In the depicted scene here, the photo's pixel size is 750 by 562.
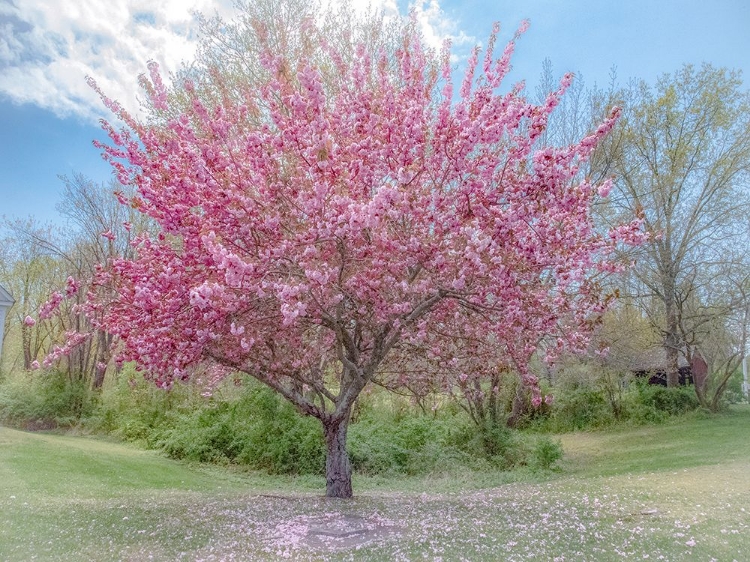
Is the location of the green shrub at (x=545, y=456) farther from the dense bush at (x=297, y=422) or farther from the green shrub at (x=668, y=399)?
the green shrub at (x=668, y=399)

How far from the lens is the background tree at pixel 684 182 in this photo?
21.6 meters

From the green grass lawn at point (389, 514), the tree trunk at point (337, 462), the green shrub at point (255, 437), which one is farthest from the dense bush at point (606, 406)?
the tree trunk at point (337, 462)

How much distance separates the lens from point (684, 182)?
22812 millimetres

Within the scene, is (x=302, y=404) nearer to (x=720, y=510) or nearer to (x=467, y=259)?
(x=467, y=259)

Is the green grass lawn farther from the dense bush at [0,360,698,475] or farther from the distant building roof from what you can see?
the distant building roof

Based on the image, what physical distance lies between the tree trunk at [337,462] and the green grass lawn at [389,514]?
41cm

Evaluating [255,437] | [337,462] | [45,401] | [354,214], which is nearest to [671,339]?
[255,437]

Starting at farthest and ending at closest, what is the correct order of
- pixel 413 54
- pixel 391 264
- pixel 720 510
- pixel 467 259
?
pixel 413 54 < pixel 720 510 < pixel 391 264 < pixel 467 259

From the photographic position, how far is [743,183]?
22266 mm

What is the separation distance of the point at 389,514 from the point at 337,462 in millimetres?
1904

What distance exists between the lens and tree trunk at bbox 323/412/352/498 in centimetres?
980

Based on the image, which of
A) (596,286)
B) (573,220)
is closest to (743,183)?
(596,286)

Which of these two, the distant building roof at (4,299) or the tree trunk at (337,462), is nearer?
the tree trunk at (337,462)

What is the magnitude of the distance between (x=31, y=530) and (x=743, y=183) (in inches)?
971
